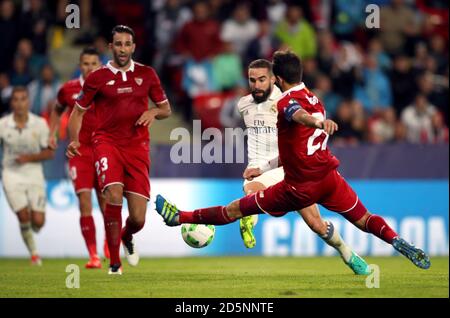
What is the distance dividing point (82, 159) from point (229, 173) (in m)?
3.43

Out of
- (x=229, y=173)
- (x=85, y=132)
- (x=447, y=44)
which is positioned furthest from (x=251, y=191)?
(x=447, y=44)

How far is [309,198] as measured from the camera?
35.7ft

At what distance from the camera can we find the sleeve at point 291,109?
1030cm

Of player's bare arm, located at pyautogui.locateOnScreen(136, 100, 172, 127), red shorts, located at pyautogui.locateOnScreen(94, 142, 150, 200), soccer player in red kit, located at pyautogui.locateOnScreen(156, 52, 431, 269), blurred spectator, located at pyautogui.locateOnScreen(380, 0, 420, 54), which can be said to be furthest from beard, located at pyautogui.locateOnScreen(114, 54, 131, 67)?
blurred spectator, located at pyautogui.locateOnScreen(380, 0, 420, 54)

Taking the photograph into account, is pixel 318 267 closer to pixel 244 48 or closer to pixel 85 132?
pixel 85 132

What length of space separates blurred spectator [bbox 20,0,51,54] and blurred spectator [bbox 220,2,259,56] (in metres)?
3.16

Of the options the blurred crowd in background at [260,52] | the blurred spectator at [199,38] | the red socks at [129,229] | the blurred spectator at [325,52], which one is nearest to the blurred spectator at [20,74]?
the blurred crowd in background at [260,52]

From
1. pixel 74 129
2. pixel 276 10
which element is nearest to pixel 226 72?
pixel 276 10

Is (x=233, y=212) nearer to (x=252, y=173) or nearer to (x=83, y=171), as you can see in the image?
(x=252, y=173)

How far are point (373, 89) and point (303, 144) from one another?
955 centimetres

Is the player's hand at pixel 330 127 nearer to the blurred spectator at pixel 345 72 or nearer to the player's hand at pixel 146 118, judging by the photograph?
the player's hand at pixel 146 118

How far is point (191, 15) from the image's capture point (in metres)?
20.6

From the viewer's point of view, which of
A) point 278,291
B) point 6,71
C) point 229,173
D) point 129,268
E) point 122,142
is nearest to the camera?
point 278,291
